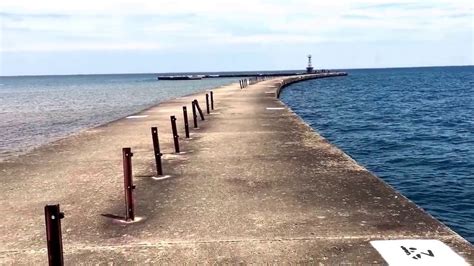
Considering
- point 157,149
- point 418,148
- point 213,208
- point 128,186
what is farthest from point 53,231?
point 418,148

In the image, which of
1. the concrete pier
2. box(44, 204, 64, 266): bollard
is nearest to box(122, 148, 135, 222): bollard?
the concrete pier

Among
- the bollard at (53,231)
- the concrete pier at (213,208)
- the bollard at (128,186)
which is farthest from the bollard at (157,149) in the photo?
the bollard at (53,231)

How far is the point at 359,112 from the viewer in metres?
40.3

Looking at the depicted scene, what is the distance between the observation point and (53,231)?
14.3 ft

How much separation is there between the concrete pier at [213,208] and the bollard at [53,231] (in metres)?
1.01

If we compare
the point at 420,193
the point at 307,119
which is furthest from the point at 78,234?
the point at 307,119

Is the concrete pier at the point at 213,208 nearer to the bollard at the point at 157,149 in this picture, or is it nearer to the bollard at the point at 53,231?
the bollard at the point at 157,149

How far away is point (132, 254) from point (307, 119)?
28.9 m

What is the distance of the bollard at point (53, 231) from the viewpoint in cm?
429

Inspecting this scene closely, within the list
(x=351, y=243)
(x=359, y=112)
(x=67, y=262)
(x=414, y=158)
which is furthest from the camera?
(x=359, y=112)

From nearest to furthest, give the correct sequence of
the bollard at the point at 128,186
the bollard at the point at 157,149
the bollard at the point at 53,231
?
the bollard at the point at 53,231
the bollard at the point at 128,186
the bollard at the point at 157,149

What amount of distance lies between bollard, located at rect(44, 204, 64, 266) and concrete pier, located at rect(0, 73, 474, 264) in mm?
1010

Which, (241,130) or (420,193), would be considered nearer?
(420,193)

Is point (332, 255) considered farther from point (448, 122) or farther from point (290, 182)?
point (448, 122)
